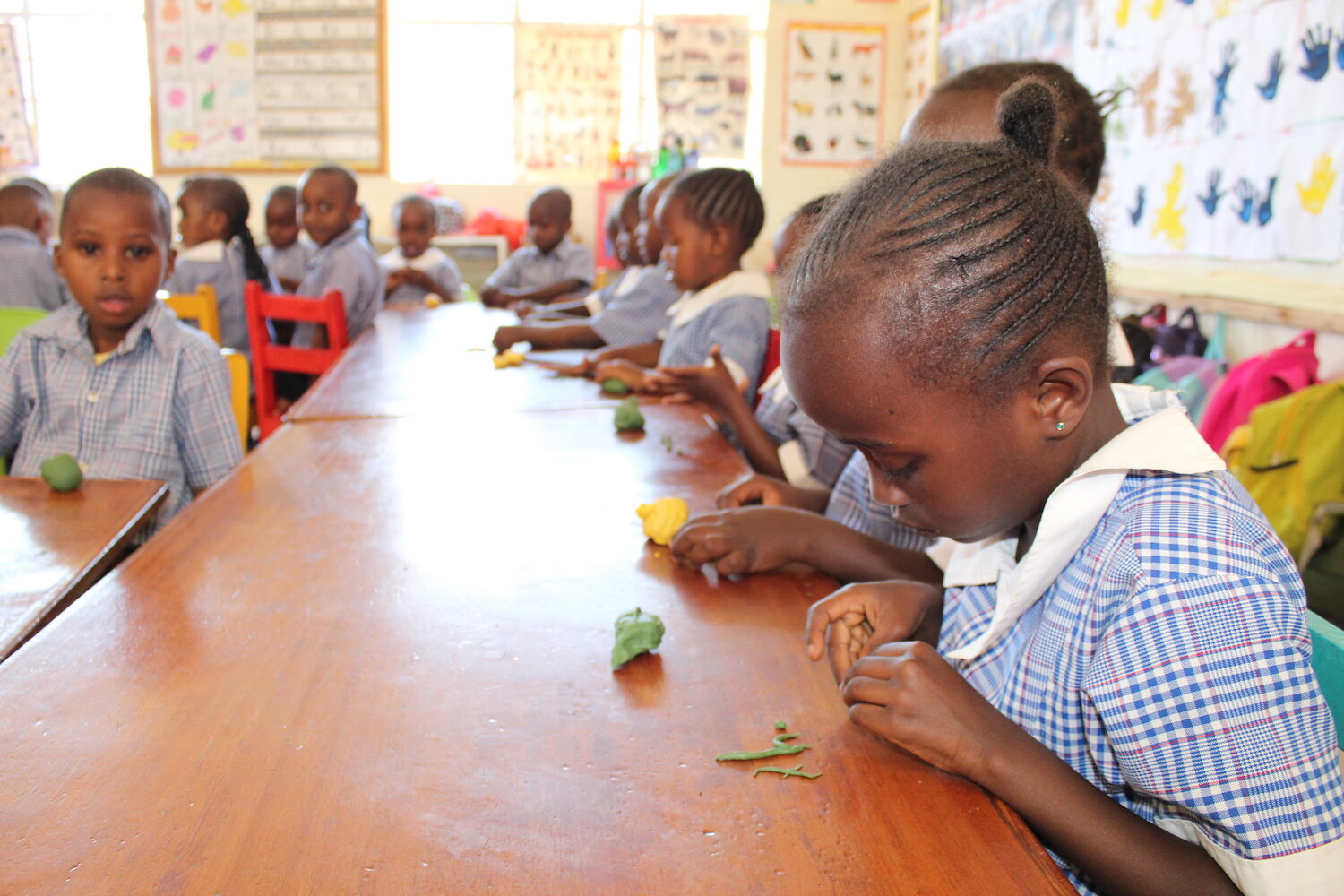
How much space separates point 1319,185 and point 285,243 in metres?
4.21

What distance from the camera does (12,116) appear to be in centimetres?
627

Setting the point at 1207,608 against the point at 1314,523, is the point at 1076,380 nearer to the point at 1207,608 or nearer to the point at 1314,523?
the point at 1207,608

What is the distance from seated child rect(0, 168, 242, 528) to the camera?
1.83 m

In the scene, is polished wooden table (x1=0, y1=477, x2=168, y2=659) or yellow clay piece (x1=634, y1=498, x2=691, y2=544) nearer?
polished wooden table (x1=0, y1=477, x2=168, y2=659)

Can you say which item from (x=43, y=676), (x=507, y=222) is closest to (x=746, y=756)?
(x=43, y=676)

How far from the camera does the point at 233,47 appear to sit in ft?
20.4

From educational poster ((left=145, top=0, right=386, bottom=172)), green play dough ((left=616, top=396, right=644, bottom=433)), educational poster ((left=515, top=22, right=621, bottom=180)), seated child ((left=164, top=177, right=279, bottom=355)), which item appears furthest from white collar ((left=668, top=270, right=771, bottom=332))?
educational poster ((left=145, top=0, right=386, bottom=172))

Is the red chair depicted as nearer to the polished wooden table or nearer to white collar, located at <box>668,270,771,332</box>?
white collar, located at <box>668,270,771,332</box>

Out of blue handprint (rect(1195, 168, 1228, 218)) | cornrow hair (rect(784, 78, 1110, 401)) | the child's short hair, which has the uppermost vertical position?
blue handprint (rect(1195, 168, 1228, 218))

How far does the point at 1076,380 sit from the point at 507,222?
585 cm

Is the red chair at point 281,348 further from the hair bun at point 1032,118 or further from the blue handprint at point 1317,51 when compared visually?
the blue handprint at point 1317,51

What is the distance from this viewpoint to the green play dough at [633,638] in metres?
0.80

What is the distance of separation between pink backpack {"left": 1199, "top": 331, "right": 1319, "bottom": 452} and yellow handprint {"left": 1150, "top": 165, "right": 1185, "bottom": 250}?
0.71m

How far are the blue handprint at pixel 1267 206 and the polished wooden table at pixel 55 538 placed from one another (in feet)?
8.80
